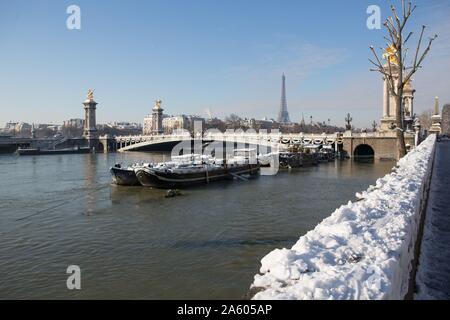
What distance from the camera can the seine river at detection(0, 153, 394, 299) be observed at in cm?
884

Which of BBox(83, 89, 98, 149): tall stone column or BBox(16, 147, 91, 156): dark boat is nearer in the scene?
BBox(16, 147, 91, 156): dark boat

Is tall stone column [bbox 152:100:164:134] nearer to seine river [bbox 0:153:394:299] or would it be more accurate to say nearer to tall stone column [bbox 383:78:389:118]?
tall stone column [bbox 383:78:389:118]

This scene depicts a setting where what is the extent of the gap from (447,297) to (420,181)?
4.42 m

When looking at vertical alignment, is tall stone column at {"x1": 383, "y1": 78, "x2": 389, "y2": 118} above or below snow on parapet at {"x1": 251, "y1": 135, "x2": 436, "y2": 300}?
above

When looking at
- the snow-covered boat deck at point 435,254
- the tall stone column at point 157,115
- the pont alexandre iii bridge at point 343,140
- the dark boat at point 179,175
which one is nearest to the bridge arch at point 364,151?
the pont alexandre iii bridge at point 343,140

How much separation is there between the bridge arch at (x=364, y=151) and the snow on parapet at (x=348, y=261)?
46861 millimetres

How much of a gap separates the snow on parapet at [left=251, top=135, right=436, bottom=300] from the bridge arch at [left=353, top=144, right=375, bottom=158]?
154ft

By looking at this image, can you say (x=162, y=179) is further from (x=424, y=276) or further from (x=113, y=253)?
(x=424, y=276)

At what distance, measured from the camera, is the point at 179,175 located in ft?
85.4

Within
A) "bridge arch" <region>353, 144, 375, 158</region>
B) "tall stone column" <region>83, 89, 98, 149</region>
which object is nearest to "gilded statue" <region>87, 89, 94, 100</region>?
"tall stone column" <region>83, 89, 98, 149</region>

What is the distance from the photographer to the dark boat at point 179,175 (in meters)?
25.5

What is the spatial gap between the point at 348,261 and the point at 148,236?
9.59 m
